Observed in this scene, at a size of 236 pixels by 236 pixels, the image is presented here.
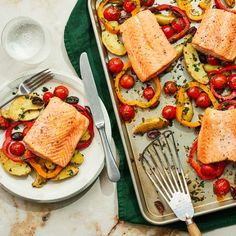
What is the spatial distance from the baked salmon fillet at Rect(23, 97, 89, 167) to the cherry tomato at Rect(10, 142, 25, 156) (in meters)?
0.13

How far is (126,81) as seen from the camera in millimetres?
5145

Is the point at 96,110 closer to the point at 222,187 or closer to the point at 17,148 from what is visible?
the point at 17,148

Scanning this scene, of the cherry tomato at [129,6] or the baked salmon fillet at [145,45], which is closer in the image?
the baked salmon fillet at [145,45]

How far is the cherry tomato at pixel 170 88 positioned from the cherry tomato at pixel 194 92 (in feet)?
0.43

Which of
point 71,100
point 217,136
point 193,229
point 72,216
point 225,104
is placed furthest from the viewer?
point 72,216

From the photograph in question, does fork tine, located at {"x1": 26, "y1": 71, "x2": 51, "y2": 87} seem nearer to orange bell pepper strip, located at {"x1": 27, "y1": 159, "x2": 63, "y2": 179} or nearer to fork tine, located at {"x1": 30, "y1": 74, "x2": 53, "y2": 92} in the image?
fork tine, located at {"x1": 30, "y1": 74, "x2": 53, "y2": 92}

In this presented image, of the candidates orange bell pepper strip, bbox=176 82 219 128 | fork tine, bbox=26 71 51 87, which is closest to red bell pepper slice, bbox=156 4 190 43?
orange bell pepper strip, bbox=176 82 219 128

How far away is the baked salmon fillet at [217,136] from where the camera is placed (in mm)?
4934

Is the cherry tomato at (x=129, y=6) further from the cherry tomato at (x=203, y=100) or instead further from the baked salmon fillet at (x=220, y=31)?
the cherry tomato at (x=203, y=100)

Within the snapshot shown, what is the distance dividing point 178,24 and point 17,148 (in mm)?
1798

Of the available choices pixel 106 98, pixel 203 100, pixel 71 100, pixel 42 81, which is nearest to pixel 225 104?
pixel 203 100

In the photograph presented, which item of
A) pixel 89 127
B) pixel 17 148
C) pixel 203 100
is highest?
pixel 17 148

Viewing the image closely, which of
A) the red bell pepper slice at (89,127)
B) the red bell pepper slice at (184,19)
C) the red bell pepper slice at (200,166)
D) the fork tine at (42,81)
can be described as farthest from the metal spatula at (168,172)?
the fork tine at (42,81)

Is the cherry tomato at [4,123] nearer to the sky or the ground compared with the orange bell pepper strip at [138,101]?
nearer to the sky
